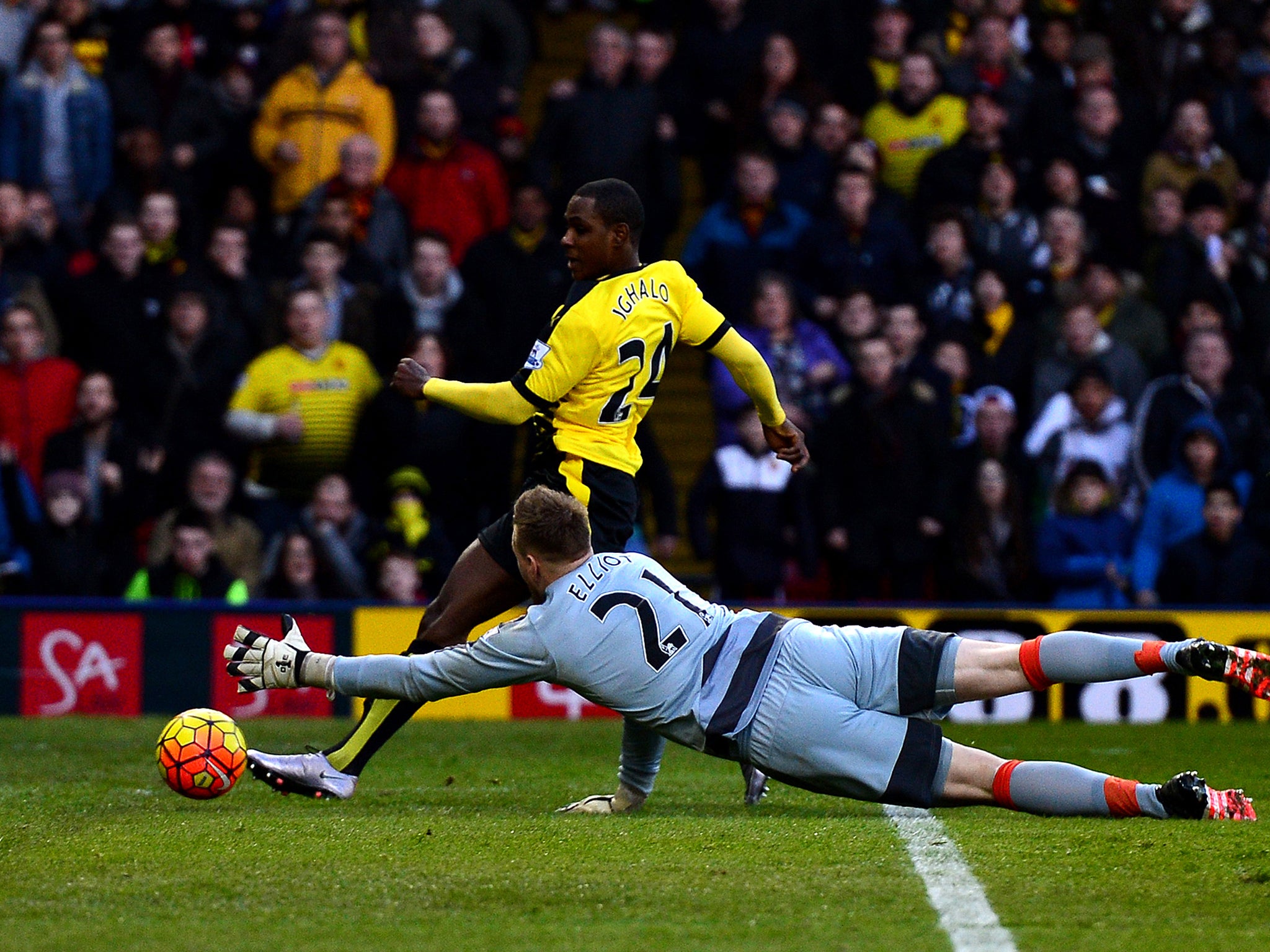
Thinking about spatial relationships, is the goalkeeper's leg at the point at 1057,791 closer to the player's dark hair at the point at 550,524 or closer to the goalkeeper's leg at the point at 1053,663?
the goalkeeper's leg at the point at 1053,663

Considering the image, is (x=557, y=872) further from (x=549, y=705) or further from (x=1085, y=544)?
(x=1085, y=544)

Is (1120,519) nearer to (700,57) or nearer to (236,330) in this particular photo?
(700,57)

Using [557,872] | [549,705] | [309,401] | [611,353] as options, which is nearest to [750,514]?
[549,705]

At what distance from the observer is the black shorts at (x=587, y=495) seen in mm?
6883

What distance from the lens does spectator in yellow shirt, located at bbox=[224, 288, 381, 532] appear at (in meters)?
11.8

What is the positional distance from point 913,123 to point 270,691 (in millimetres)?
6279

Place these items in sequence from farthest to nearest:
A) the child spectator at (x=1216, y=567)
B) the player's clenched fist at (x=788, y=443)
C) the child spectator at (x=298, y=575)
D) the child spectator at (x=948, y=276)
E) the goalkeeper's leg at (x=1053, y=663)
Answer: the child spectator at (x=948, y=276), the child spectator at (x=1216, y=567), the child spectator at (x=298, y=575), the player's clenched fist at (x=788, y=443), the goalkeeper's leg at (x=1053, y=663)

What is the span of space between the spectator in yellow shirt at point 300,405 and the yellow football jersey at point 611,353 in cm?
509

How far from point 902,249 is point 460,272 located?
10.1ft

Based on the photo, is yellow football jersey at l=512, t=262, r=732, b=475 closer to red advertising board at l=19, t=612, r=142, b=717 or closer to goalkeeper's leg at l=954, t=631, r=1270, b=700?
goalkeeper's leg at l=954, t=631, r=1270, b=700

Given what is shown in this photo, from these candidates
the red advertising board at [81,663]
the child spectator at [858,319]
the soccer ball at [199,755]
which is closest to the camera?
the soccer ball at [199,755]

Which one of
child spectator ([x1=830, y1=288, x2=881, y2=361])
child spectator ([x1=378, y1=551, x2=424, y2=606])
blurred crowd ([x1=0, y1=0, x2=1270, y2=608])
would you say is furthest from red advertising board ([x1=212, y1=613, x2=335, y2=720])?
child spectator ([x1=830, y1=288, x2=881, y2=361])

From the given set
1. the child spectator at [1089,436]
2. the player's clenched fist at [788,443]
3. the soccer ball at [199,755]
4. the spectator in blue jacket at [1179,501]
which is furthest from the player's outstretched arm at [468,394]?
the spectator in blue jacket at [1179,501]

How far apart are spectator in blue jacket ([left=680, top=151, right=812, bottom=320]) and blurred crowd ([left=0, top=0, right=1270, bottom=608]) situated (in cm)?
3
